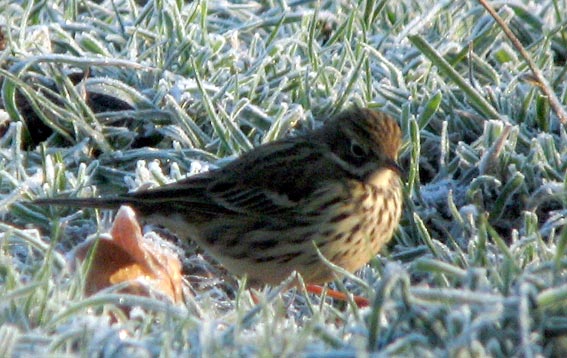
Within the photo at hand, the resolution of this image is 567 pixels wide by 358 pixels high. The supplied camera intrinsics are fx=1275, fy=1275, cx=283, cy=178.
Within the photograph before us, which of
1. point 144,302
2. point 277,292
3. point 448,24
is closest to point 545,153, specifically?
point 448,24

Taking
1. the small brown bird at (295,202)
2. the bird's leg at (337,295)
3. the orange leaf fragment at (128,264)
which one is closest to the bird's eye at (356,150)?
the small brown bird at (295,202)

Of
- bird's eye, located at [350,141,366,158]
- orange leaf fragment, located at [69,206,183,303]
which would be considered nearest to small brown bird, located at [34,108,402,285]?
bird's eye, located at [350,141,366,158]

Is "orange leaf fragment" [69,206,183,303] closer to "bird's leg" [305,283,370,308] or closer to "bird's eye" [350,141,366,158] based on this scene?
"bird's leg" [305,283,370,308]

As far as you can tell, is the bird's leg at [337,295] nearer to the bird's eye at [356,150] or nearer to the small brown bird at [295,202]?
the small brown bird at [295,202]

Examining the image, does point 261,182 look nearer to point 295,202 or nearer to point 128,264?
point 295,202

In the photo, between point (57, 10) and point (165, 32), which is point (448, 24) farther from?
point (57, 10)

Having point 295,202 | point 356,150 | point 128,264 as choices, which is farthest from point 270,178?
point 128,264

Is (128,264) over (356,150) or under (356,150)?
under
